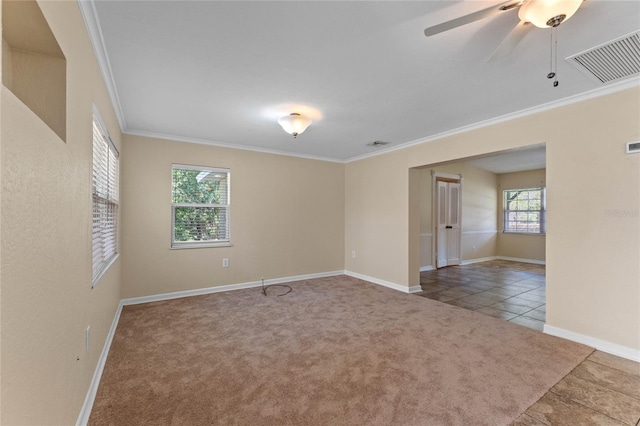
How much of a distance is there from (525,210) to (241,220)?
763 cm

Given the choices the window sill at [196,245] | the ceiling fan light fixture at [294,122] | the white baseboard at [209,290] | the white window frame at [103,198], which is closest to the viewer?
the white window frame at [103,198]

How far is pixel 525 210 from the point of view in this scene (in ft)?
25.8

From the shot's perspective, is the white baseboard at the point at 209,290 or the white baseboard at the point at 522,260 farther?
the white baseboard at the point at 522,260

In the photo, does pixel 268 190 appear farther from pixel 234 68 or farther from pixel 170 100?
pixel 234 68

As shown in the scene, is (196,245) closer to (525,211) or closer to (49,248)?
(49,248)

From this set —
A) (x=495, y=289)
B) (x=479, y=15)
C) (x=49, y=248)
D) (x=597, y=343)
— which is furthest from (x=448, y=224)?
(x=49, y=248)

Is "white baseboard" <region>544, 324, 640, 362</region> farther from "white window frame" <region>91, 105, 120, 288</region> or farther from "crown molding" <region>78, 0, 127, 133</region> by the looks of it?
"crown molding" <region>78, 0, 127, 133</region>

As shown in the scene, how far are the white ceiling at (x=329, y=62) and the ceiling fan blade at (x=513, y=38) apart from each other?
19cm

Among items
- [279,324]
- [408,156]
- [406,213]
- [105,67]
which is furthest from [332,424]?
[408,156]

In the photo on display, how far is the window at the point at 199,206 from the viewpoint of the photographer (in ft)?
14.3

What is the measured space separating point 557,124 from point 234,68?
3.26 m

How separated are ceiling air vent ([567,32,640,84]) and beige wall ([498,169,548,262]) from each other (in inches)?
236

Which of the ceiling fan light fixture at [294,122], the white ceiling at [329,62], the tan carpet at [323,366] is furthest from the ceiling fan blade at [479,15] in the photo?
the tan carpet at [323,366]

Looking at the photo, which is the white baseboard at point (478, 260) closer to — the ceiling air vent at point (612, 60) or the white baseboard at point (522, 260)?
the white baseboard at point (522, 260)
